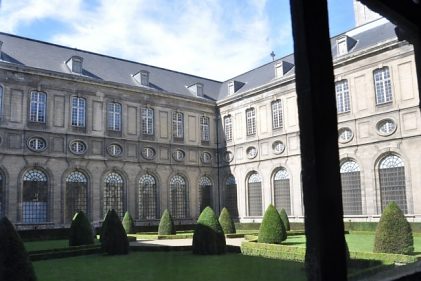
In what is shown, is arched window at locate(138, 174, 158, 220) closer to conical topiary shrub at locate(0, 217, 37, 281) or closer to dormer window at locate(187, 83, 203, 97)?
dormer window at locate(187, 83, 203, 97)

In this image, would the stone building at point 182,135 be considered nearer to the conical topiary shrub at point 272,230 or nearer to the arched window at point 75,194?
the arched window at point 75,194

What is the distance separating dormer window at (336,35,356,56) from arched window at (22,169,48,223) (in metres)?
16.0

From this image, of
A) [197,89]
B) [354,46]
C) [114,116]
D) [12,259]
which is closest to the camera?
[12,259]

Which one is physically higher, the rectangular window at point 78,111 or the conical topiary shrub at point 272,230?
the rectangular window at point 78,111

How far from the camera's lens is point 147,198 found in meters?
25.4

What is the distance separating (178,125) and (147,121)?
2145mm

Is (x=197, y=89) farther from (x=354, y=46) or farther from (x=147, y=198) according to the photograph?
(x=354, y=46)

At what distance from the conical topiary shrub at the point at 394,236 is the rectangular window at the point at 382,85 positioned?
10613 millimetres

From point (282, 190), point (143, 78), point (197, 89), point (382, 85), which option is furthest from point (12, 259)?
point (197, 89)

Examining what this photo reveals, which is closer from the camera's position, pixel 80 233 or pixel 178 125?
pixel 80 233

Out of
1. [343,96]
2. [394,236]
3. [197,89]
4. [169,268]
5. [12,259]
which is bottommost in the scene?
[169,268]

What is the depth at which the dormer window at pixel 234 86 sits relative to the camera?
95.1ft

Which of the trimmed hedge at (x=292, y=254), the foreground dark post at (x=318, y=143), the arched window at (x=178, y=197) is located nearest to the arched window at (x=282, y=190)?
the arched window at (x=178, y=197)

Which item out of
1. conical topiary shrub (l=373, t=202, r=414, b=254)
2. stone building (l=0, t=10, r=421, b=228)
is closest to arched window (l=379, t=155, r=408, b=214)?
stone building (l=0, t=10, r=421, b=228)
